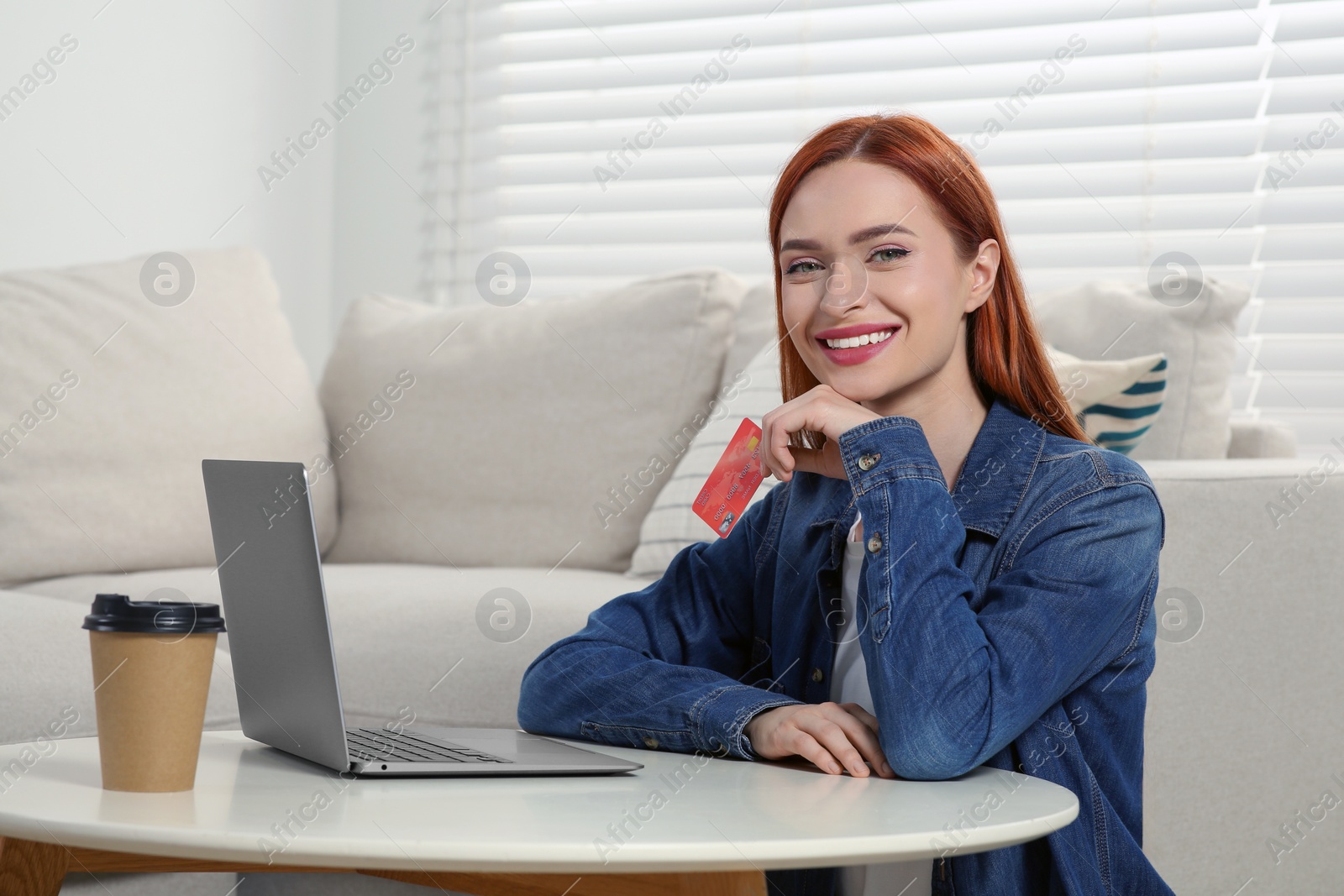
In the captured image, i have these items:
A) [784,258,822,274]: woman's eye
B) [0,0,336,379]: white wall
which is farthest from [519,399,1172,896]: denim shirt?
[0,0,336,379]: white wall

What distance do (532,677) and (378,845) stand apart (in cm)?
52

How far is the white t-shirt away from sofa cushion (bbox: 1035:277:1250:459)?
3.10 ft

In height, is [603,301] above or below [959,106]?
below

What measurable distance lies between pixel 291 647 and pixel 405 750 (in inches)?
5.5

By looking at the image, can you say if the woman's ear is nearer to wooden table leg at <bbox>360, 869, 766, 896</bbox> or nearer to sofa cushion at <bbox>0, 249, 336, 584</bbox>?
wooden table leg at <bbox>360, 869, 766, 896</bbox>

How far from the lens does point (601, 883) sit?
856 mm

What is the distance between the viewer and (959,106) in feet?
9.27

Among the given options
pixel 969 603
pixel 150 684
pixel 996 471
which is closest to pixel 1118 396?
pixel 996 471

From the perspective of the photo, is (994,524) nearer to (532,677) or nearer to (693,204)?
(532,677)

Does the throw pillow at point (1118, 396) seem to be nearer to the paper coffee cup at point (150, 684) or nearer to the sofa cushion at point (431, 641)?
the sofa cushion at point (431, 641)

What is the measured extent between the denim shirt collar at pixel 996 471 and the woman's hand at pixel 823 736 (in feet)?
0.68

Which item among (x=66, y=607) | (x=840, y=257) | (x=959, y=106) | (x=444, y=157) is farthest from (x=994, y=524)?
(x=444, y=157)

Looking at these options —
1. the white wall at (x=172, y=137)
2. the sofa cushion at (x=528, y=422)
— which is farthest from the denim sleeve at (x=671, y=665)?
the white wall at (x=172, y=137)

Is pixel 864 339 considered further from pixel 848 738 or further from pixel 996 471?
pixel 848 738
